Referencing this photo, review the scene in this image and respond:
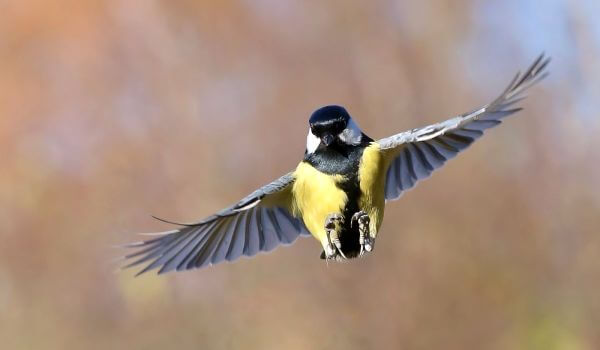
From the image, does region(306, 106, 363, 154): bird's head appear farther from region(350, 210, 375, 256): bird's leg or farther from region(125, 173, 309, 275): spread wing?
region(125, 173, 309, 275): spread wing

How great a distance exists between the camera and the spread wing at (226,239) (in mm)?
2377

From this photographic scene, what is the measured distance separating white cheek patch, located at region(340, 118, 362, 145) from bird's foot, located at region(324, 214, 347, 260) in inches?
6.4

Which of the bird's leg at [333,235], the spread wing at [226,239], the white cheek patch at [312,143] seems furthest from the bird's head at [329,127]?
the spread wing at [226,239]

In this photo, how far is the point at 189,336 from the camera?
5.15 metres

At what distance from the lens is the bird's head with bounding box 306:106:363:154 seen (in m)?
1.83

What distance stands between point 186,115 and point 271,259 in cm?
124

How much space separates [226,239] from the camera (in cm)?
245

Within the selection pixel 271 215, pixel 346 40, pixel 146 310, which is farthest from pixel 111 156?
pixel 271 215

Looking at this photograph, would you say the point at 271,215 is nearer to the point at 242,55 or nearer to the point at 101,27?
the point at 242,55

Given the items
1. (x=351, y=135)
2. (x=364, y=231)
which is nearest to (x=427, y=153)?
(x=351, y=135)

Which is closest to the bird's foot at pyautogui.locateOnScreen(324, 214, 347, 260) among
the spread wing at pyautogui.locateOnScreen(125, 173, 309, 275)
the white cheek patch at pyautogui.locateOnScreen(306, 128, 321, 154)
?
the white cheek patch at pyautogui.locateOnScreen(306, 128, 321, 154)

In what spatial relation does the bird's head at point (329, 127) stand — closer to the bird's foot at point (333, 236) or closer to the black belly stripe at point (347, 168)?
the black belly stripe at point (347, 168)

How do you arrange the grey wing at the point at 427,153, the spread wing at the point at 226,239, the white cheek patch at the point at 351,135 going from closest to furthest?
1. the white cheek patch at the point at 351,135
2. the grey wing at the point at 427,153
3. the spread wing at the point at 226,239

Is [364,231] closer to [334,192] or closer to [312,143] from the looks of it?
[334,192]
